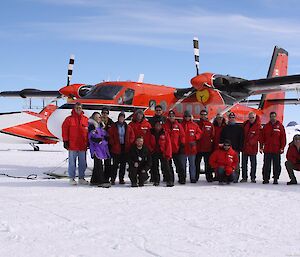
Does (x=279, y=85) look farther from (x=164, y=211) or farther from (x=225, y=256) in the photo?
(x=225, y=256)

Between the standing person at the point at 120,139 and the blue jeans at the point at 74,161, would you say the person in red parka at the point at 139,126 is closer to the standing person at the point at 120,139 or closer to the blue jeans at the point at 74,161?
the standing person at the point at 120,139

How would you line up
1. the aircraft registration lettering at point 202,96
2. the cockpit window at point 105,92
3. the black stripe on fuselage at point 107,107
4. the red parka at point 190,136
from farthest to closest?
the aircraft registration lettering at point 202,96
the cockpit window at point 105,92
the black stripe on fuselage at point 107,107
the red parka at point 190,136

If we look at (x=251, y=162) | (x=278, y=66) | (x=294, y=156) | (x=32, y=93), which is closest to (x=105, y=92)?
(x=251, y=162)

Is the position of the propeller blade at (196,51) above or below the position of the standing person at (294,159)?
above

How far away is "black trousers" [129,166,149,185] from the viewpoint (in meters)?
9.05

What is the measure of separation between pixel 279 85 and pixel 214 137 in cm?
382

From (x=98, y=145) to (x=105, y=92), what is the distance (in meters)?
3.25

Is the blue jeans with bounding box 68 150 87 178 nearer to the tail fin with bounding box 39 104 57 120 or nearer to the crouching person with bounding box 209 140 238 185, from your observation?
the crouching person with bounding box 209 140 238 185

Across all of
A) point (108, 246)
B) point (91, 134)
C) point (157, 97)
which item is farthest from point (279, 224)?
point (157, 97)

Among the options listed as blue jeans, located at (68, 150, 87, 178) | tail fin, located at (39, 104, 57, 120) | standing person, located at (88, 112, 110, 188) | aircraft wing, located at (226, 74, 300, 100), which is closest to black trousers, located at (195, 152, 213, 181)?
standing person, located at (88, 112, 110, 188)

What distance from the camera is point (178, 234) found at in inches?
190

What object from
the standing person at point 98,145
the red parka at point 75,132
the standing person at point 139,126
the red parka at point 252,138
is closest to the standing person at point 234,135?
the red parka at point 252,138

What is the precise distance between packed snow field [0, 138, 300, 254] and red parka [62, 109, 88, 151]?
97 cm

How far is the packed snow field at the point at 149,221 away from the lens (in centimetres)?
426
